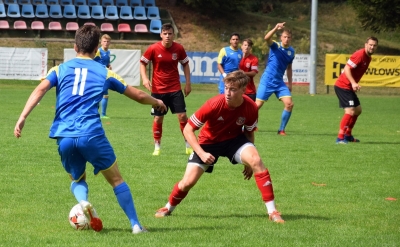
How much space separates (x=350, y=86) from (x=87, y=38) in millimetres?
8546

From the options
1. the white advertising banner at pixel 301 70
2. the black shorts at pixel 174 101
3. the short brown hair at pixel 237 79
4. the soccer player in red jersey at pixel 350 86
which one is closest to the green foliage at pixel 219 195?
the soccer player in red jersey at pixel 350 86

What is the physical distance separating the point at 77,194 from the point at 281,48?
378 inches

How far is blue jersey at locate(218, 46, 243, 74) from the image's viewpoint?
1576 cm

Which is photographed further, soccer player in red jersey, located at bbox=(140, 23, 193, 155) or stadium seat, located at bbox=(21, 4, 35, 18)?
stadium seat, located at bbox=(21, 4, 35, 18)

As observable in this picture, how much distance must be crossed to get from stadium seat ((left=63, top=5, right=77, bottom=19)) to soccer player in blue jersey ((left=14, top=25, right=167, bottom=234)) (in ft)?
118

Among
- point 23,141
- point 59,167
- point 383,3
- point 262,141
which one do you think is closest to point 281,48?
point 262,141

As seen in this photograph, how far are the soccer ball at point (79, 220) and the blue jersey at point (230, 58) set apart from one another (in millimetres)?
9924

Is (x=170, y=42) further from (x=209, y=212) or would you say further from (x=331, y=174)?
(x=209, y=212)

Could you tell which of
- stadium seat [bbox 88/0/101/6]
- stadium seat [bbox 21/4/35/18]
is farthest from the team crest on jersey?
stadium seat [bbox 88/0/101/6]

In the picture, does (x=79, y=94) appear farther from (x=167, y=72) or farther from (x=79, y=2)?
(x=79, y=2)

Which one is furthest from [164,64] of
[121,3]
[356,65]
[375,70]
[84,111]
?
[121,3]

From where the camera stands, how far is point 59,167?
989 cm

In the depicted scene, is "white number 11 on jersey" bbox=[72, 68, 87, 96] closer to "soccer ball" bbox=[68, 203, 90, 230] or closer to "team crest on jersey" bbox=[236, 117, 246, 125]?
"soccer ball" bbox=[68, 203, 90, 230]

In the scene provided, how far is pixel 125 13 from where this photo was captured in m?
42.6
